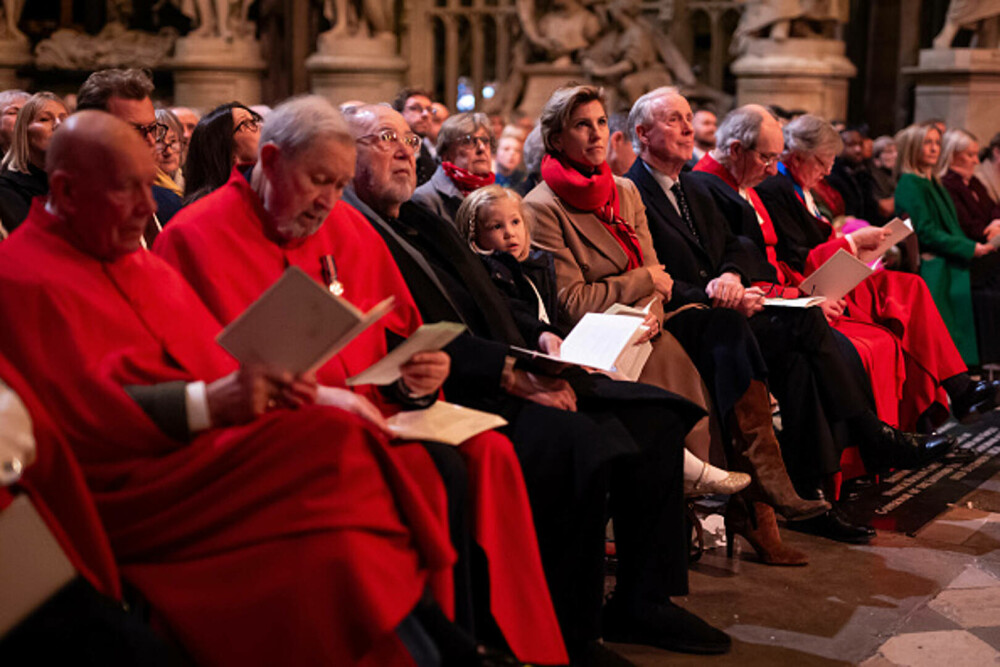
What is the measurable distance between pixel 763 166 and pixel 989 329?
2726 millimetres

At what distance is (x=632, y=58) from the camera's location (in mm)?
11867

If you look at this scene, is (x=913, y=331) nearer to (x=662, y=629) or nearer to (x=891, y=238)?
(x=891, y=238)

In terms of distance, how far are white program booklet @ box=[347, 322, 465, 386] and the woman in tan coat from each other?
4.77 feet

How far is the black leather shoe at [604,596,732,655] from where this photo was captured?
371 cm

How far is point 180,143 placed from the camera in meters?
5.53

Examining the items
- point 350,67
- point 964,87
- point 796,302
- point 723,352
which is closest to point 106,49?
point 350,67

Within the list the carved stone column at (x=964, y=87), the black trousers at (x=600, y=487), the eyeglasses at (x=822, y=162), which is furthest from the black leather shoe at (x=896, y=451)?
the carved stone column at (x=964, y=87)

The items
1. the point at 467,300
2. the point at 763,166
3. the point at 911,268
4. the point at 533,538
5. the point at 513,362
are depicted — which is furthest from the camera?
the point at 911,268

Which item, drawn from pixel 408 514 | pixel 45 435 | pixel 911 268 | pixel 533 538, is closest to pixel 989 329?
pixel 911 268

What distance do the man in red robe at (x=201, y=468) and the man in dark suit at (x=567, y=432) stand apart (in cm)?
67

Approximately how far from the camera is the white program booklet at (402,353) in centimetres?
297

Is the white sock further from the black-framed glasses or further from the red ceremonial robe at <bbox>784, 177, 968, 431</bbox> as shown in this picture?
the black-framed glasses

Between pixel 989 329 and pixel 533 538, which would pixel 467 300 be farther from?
pixel 989 329

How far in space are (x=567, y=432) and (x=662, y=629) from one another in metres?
0.74
